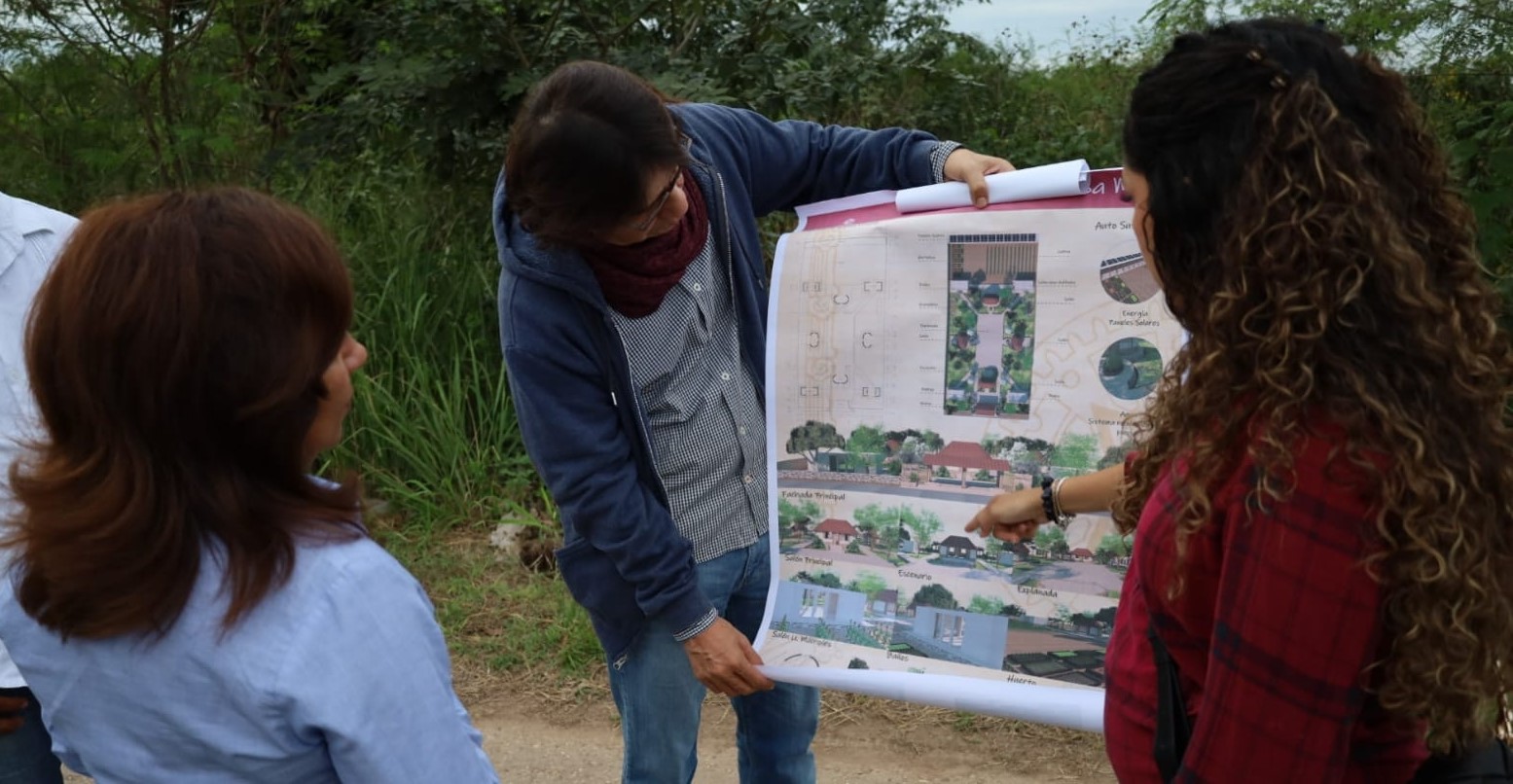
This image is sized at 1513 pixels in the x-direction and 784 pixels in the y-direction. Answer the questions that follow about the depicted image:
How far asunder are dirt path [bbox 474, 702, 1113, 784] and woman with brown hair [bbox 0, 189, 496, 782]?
2577 mm

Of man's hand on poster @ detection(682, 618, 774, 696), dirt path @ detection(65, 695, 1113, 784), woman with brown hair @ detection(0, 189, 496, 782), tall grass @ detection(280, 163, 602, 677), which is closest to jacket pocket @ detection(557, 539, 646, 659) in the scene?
man's hand on poster @ detection(682, 618, 774, 696)

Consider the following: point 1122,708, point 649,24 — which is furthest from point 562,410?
point 649,24

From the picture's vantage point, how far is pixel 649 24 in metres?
5.56

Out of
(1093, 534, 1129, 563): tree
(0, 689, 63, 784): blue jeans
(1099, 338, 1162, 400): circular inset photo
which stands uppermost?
(1099, 338, 1162, 400): circular inset photo

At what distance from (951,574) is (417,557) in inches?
137

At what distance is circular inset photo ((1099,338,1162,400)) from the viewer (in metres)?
2.02

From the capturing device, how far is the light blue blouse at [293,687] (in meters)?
1.29

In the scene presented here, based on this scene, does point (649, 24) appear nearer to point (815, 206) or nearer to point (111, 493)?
point (815, 206)

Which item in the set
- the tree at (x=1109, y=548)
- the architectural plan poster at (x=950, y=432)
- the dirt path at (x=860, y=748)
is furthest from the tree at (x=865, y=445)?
the dirt path at (x=860, y=748)

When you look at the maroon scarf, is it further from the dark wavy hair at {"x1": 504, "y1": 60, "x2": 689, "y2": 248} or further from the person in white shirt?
the person in white shirt

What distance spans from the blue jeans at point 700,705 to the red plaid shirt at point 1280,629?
105cm

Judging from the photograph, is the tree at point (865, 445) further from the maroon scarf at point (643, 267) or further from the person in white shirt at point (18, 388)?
the person in white shirt at point (18, 388)

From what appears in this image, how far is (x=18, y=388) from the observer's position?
2.09 metres

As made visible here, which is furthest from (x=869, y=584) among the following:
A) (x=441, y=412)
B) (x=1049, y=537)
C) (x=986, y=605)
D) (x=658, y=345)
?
(x=441, y=412)
